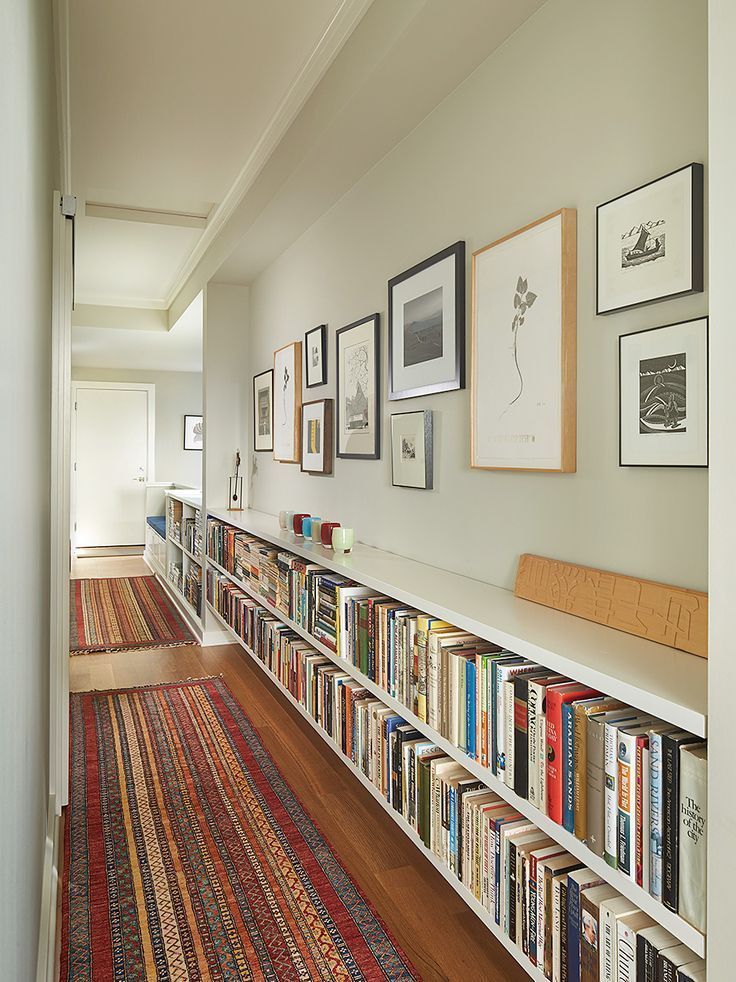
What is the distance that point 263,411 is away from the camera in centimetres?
457

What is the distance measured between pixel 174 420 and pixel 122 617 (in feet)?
14.9

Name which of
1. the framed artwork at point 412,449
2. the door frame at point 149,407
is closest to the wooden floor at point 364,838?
the framed artwork at point 412,449

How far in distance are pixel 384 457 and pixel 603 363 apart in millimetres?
1276

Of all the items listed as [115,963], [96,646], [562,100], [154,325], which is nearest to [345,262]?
[562,100]

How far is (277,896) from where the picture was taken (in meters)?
2.04

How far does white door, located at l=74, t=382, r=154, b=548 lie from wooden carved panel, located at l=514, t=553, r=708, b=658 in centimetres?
784

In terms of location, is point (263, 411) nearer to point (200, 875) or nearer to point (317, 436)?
point (317, 436)

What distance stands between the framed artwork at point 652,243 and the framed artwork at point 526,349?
13 centimetres

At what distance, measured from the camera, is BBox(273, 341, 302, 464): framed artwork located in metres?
3.84

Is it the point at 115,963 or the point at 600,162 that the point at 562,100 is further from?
the point at 115,963

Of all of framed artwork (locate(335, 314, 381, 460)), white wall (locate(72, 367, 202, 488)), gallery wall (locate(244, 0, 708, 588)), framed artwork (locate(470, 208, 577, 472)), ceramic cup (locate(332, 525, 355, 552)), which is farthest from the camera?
white wall (locate(72, 367, 202, 488))

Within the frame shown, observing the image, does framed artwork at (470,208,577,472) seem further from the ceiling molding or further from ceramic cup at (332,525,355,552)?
the ceiling molding

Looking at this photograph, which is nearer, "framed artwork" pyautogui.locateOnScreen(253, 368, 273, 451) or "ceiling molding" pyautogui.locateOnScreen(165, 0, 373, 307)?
"ceiling molding" pyautogui.locateOnScreen(165, 0, 373, 307)

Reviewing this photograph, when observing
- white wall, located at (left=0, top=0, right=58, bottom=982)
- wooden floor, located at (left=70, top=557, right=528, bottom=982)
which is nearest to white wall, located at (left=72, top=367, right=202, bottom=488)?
wooden floor, located at (left=70, top=557, right=528, bottom=982)
